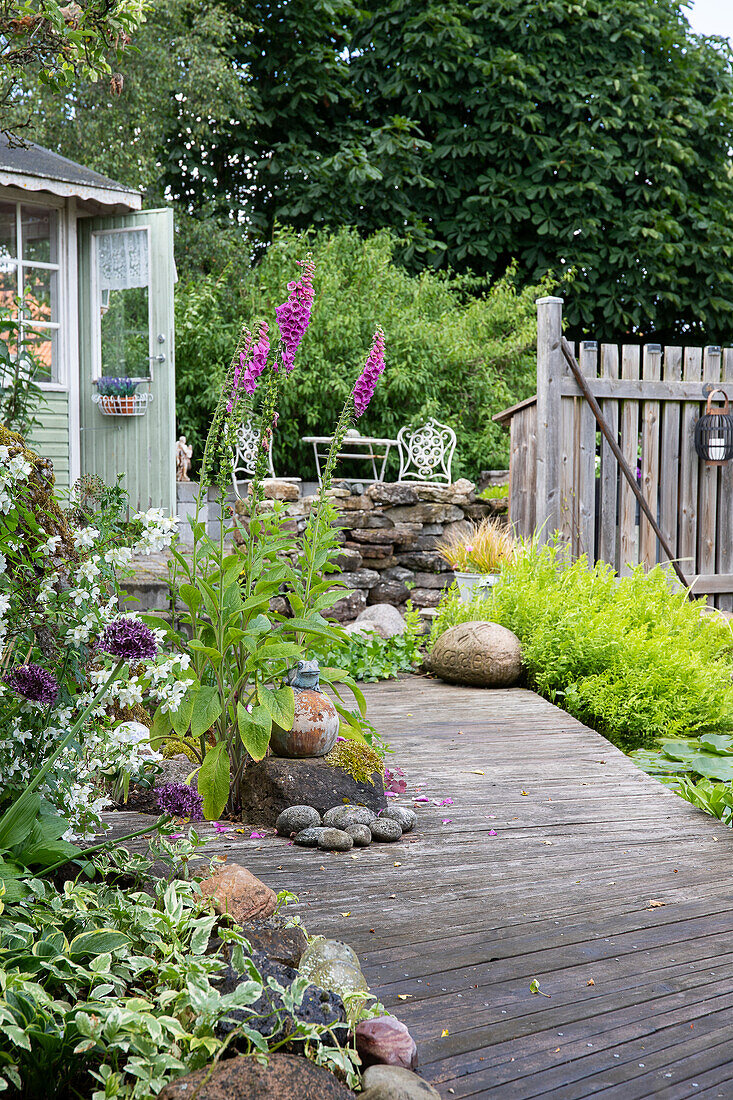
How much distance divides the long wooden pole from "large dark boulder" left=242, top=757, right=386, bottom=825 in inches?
146

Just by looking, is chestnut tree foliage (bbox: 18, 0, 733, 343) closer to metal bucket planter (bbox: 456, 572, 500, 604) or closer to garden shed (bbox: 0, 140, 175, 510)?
garden shed (bbox: 0, 140, 175, 510)

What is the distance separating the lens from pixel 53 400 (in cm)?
728

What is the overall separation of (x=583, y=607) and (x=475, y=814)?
1.99 metres

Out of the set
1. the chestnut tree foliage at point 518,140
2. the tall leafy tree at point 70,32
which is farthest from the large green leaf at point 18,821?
the chestnut tree foliage at point 518,140

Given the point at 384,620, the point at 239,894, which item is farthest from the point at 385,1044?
the point at 384,620

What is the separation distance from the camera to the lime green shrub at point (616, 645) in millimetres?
4590

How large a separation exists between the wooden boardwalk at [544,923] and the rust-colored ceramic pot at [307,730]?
0.41 m

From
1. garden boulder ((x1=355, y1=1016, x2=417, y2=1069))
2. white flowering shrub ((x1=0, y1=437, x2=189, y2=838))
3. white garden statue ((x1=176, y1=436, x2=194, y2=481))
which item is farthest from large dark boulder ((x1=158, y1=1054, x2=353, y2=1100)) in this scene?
white garden statue ((x1=176, y1=436, x2=194, y2=481))

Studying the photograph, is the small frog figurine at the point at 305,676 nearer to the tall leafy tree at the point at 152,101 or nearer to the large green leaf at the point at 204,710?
the large green leaf at the point at 204,710

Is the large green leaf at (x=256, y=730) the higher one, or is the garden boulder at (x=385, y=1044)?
the large green leaf at (x=256, y=730)

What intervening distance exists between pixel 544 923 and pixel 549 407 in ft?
13.6

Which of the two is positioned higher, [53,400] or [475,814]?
[53,400]

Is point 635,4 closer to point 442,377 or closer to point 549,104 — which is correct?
point 549,104

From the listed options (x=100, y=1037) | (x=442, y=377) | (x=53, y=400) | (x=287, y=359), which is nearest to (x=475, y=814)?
(x=287, y=359)
